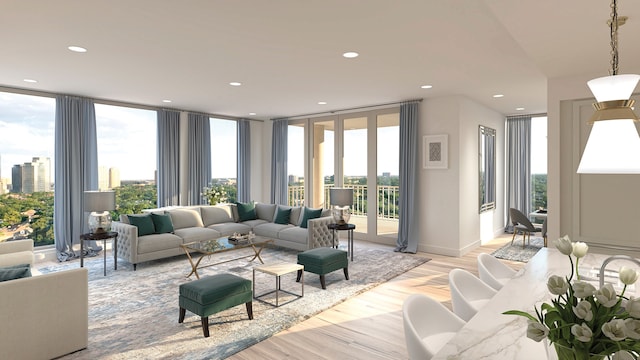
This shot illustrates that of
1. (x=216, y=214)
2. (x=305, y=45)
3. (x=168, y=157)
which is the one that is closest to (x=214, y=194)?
(x=216, y=214)

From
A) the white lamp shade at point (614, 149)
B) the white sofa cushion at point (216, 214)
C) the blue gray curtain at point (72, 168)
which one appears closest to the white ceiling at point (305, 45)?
the blue gray curtain at point (72, 168)

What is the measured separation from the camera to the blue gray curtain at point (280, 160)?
8.67 m

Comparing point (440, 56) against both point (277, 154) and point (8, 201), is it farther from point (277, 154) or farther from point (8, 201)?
point (8, 201)

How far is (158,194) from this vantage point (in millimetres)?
7105

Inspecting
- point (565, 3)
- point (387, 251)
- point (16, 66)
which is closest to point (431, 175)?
point (387, 251)

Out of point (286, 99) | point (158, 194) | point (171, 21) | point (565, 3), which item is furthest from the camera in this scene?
point (158, 194)

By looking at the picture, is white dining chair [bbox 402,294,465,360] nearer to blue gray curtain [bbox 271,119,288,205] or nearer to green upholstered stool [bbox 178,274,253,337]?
green upholstered stool [bbox 178,274,253,337]

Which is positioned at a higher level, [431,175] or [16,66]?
Result: [16,66]

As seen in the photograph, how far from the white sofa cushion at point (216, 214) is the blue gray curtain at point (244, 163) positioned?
1370 mm

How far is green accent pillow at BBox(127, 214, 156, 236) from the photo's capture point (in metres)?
5.53

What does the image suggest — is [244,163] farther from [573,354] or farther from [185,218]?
[573,354]

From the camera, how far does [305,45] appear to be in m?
3.62

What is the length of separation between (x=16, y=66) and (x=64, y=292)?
10.4ft

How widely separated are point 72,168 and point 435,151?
A: 625 centimetres
